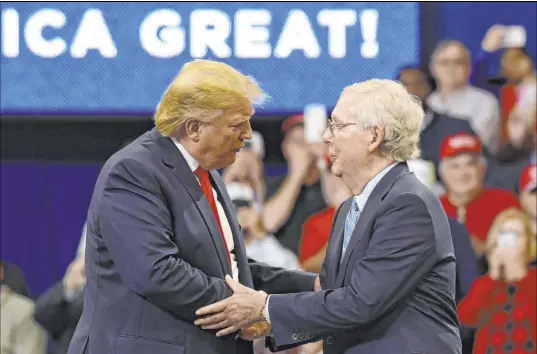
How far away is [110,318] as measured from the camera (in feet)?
8.46

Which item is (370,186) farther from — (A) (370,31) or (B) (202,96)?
(A) (370,31)

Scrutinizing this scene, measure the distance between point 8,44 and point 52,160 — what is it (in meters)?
0.62

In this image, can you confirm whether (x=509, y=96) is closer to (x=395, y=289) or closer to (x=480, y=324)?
(x=480, y=324)

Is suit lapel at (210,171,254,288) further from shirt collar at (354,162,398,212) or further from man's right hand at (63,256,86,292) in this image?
man's right hand at (63,256,86,292)

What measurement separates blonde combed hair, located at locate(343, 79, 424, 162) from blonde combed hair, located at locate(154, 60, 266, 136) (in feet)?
0.96

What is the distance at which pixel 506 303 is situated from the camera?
184 inches

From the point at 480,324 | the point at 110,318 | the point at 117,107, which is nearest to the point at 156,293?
the point at 110,318

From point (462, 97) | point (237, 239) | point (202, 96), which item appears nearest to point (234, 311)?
point (237, 239)

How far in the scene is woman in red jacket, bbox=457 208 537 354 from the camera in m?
4.62

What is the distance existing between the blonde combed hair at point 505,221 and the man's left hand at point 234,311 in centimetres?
252

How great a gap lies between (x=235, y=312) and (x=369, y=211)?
1.36 ft

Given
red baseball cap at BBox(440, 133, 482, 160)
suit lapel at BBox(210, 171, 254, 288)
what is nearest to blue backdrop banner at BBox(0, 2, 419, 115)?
red baseball cap at BBox(440, 133, 482, 160)

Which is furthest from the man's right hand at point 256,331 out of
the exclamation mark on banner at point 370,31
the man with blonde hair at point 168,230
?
the exclamation mark on banner at point 370,31

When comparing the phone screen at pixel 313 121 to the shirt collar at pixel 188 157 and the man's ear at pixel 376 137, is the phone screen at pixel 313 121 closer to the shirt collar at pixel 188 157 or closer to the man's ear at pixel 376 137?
the shirt collar at pixel 188 157
